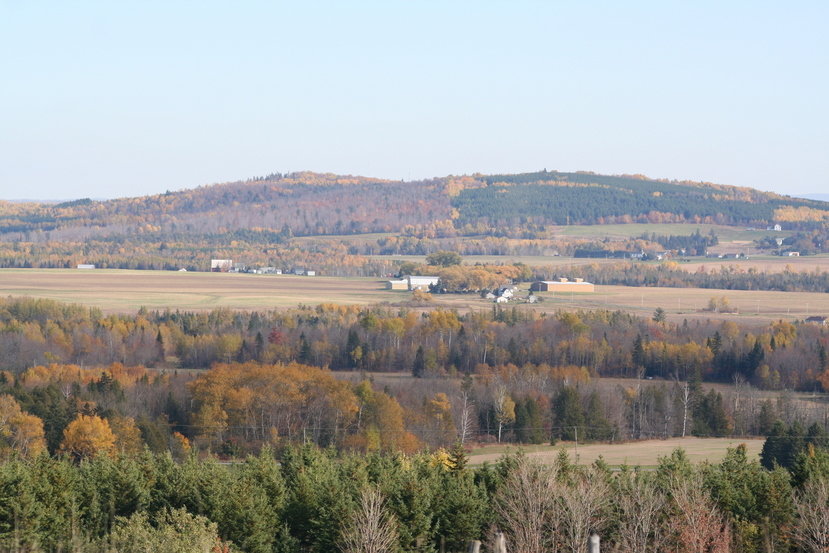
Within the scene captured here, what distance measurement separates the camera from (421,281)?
147 meters

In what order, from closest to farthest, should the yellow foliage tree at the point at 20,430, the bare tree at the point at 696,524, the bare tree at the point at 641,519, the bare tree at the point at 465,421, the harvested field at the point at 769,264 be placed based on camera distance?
the bare tree at the point at 696,524, the bare tree at the point at 641,519, the yellow foliage tree at the point at 20,430, the bare tree at the point at 465,421, the harvested field at the point at 769,264

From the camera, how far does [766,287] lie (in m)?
145

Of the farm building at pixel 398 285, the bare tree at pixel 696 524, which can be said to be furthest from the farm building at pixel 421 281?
the bare tree at pixel 696 524

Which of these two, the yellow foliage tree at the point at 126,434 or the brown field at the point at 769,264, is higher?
the brown field at the point at 769,264

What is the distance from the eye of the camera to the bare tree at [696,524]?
31.7m

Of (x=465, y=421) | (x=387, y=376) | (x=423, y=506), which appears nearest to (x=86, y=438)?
(x=465, y=421)

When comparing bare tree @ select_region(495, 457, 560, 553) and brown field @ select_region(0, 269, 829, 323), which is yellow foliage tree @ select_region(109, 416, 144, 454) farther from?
brown field @ select_region(0, 269, 829, 323)

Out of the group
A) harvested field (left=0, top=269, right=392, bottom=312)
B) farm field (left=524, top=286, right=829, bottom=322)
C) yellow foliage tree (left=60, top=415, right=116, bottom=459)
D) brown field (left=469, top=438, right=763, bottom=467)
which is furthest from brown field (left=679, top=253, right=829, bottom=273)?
yellow foliage tree (left=60, top=415, right=116, bottom=459)

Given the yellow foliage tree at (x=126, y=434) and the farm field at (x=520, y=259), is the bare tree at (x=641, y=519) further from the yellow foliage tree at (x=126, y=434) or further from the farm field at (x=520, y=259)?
the farm field at (x=520, y=259)

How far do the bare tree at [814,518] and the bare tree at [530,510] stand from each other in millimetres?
6469

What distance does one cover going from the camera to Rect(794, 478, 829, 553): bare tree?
3155 cm

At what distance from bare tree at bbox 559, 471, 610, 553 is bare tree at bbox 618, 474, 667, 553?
0.63 meters

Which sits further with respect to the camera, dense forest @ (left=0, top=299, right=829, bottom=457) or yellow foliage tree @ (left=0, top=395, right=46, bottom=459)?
dense forest @ (left=0, top=299, right=829, bottom=457)

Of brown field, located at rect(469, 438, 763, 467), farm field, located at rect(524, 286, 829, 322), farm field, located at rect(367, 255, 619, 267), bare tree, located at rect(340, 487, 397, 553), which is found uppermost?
bare tree, located at rect(340, 487, 397, 553)
